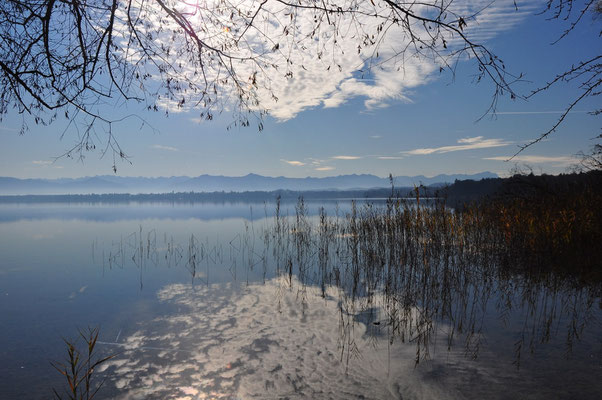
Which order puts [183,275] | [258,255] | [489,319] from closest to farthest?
1. [489,319]
2. [183,275]
3. [258,255]

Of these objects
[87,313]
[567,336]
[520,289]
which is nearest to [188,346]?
[87,313]

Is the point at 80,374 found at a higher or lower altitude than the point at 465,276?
lower

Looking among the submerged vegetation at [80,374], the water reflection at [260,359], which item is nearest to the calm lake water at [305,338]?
the water reflection at [260,359]

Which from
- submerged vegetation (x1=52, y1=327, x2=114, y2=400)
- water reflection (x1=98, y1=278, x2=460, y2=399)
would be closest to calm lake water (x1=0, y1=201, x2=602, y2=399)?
water reflection (x1=98, y1=278, x2=460, y2=399)

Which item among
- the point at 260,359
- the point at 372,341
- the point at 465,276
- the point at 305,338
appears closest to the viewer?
the point at 260,359

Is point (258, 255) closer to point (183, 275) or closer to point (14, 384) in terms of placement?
point (183, 275)

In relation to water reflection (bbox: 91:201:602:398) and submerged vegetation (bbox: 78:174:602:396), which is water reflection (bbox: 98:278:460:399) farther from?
submerged vegetation (bbox: 78:174:602:396)

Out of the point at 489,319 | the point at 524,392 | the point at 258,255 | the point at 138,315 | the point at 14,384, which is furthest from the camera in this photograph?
the point at 258,255

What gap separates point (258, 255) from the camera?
14.9 m

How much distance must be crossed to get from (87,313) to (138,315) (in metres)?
1.56

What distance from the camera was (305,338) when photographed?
5938mm

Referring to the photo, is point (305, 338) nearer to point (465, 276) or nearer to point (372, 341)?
point (372, 341)

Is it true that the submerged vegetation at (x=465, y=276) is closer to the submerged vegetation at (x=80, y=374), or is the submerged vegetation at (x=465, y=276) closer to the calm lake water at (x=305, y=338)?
the calm lake water at (x=305, y=338)

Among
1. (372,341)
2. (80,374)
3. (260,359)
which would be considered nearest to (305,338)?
(260,359)
